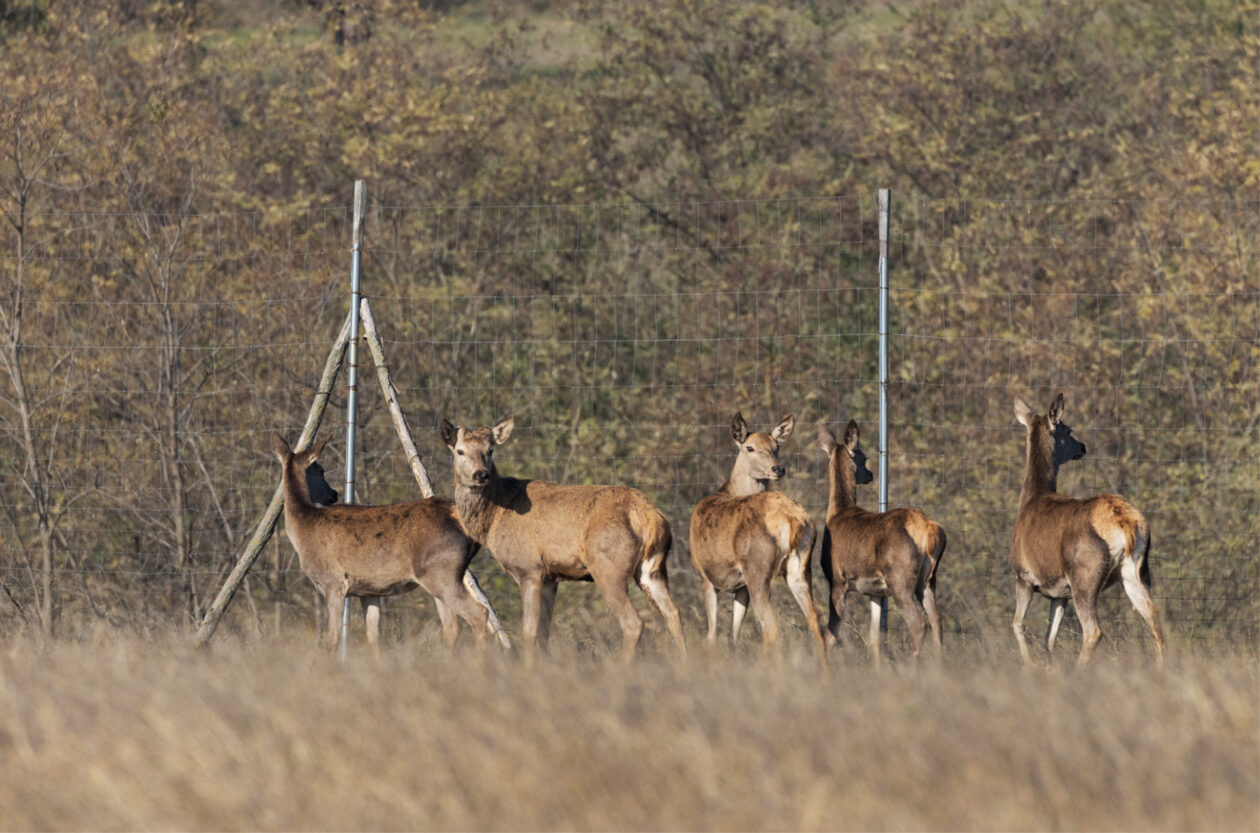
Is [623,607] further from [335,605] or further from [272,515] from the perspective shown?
[272,515]

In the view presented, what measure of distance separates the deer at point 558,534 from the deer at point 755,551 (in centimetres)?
32

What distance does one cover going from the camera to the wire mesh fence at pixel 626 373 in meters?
13.7

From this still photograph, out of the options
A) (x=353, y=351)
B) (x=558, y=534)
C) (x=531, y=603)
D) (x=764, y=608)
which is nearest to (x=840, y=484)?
(x=764, y=608)

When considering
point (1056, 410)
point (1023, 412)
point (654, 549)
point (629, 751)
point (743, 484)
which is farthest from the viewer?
point (1023, 412)

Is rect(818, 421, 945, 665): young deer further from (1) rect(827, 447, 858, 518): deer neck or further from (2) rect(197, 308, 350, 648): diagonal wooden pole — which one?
(2) rect(197, 308, 350, 648): diagonal wooden pole

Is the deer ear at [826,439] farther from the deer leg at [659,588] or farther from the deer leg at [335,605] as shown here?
the deer leg at [335,605]

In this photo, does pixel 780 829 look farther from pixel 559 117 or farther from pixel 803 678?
pixel 559 117

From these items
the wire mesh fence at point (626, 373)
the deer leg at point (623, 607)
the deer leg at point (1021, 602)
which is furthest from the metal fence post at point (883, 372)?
the wire mesh fence at point (626, 373)

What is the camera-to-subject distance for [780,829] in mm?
4496

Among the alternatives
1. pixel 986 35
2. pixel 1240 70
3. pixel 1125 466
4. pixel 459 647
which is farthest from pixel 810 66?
pixel 459 647

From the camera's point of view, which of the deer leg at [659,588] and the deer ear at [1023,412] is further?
the deer ear at [1023,412]

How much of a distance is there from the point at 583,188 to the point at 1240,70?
759 cm

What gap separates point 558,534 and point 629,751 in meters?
3.75

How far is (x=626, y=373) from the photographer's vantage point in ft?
60.2
